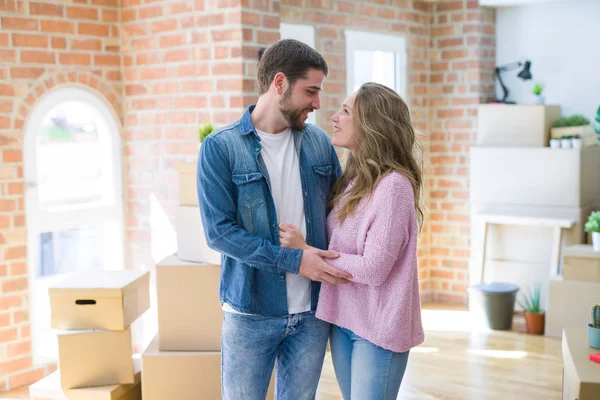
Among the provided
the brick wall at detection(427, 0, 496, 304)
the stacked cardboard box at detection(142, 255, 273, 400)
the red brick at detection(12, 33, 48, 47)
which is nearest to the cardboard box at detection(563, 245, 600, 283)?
the brick wall at detection(427, 0, 496, 304)

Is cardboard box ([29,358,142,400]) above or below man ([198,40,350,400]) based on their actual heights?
below

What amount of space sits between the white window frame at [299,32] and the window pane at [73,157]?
1285mm

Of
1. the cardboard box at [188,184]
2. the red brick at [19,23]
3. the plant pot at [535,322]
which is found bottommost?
the plant pot at [535,322]

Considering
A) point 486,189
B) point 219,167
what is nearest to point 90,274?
point 219,167

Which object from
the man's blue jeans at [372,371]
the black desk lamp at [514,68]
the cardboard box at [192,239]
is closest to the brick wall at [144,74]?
the black desk lamp at [514,68]

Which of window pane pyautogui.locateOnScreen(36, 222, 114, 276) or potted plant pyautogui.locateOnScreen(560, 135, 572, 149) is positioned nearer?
window pane pyautogui.locateOnScreen(36, 222, 114, 276)

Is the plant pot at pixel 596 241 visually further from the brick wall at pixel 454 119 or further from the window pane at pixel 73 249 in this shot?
the window pane at pixel 73 249

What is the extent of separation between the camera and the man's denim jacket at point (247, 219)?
7.41 ft

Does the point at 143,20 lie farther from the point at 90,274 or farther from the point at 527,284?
the point at 527,284

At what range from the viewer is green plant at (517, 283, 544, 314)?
17.3 feet

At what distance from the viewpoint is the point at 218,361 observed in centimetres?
339

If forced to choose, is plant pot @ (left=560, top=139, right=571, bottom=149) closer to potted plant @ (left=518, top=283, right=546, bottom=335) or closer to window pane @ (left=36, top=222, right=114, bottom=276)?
potted plant @ (left=518, top=283, right=546, bottom=335)

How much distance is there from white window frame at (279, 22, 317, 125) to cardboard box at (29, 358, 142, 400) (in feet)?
7.13

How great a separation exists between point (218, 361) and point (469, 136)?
3345 millimetres
